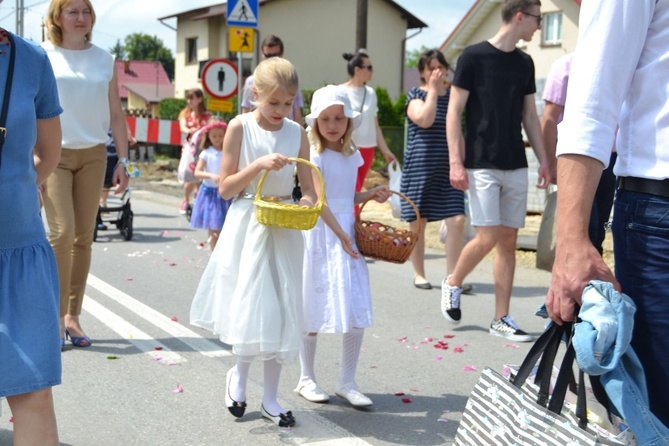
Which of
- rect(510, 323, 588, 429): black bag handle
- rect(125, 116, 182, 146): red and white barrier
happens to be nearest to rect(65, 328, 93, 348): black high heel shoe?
rect(510, 323, 588, 429): black bag handle

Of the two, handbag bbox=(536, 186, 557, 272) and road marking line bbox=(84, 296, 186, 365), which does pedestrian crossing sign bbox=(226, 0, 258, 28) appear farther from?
road marking line bbox=(84, 296, 186, 365)

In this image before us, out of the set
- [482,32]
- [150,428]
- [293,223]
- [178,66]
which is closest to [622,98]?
[293,223]

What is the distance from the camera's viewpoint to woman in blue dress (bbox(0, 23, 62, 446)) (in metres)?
2.97

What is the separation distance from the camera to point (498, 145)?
6613 millimetres

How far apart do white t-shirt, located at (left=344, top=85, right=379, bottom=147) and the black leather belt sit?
22.0ft

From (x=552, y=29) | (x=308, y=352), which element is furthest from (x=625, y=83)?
(x=552, y=29)

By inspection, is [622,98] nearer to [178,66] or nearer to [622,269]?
[622,269]

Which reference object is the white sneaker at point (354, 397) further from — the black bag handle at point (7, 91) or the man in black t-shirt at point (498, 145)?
the black bag handle at point (7, 91)

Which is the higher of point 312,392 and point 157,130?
point 157,130

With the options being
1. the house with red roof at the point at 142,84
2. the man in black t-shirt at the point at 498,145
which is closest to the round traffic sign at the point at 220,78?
the man in black t-shirt at the point at 498,145

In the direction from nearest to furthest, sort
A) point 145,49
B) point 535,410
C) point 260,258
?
point 535,410
point 260,258
point 145,49

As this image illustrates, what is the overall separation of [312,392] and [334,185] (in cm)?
108

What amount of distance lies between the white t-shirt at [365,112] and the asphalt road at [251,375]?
1.37 meters

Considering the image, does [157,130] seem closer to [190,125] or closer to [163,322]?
[190,125]
